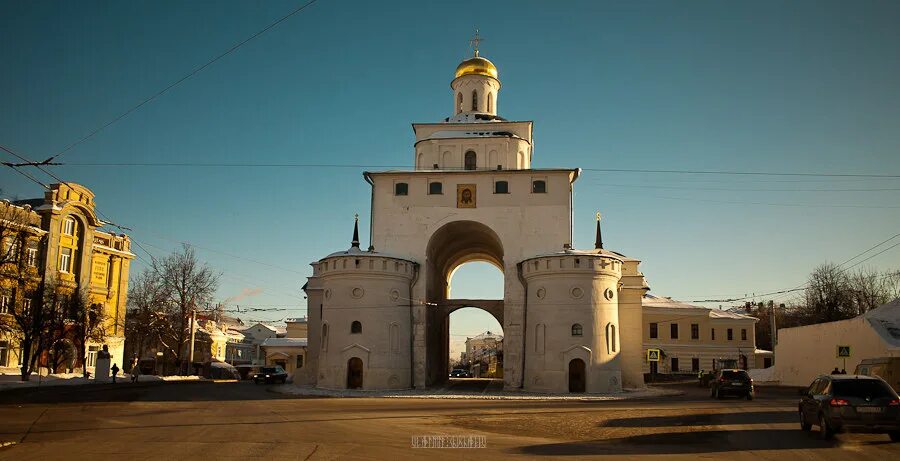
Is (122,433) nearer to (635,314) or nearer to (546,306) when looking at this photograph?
(546,306)

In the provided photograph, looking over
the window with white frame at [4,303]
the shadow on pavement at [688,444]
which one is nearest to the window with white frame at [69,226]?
the window with white frame at [4,303]

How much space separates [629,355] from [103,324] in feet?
113

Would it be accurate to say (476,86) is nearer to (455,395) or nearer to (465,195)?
(465,195)

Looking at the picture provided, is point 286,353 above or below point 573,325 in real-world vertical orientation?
below

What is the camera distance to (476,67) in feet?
153

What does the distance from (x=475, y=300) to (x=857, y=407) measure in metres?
30.9

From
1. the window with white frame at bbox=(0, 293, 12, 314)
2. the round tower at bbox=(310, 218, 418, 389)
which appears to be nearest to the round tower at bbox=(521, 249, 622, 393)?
the round tower at bbox=(310, 218, 418, 389)

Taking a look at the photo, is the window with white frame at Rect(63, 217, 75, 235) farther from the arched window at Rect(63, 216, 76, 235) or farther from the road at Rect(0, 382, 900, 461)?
the road at Rect(0, 382, 900, 461)

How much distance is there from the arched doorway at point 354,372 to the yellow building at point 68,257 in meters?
16.8

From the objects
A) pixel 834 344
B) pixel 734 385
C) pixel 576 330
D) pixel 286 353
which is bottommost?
Result: pixel 734 385

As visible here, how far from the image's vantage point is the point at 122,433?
47.8ft

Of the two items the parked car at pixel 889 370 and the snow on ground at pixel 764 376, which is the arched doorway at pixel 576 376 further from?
the snow on ground at pixel 764 376

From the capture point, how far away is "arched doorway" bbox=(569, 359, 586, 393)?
3622cm

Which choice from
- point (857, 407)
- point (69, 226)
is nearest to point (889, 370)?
point (857, 407)
